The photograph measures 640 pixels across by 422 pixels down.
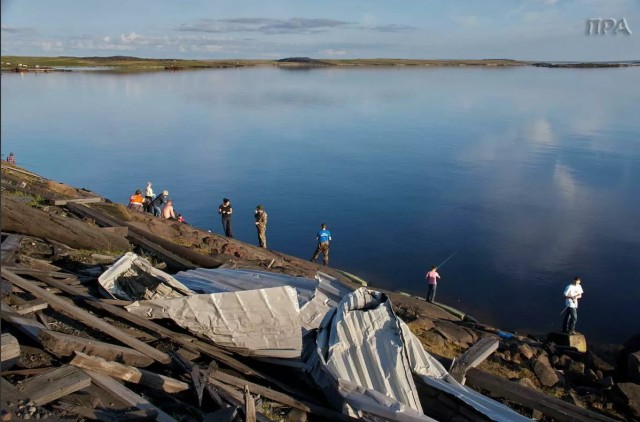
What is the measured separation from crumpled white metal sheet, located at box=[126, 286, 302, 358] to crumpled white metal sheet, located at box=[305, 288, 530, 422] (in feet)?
1.68

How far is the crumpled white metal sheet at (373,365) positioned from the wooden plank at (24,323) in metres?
4.11

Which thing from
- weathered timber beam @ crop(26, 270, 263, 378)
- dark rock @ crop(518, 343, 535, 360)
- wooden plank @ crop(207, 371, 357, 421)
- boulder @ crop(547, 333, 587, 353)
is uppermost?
weathered timber beam @ crop(26, 270, 263, 378)

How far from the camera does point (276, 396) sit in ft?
27.7

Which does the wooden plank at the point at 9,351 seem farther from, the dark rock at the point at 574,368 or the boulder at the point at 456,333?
the dark rock at the point at 574,368

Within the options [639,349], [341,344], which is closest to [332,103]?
[639,349]

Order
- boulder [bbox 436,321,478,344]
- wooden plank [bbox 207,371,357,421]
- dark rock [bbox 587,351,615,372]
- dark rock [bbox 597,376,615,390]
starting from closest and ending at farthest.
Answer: wooden plank [bbox 207,371,357,421]
dark rock [bbox 597,376,615,390]
dark rock [bbox 587,351,615,372]
boulder [bbox 436,321,478,344]

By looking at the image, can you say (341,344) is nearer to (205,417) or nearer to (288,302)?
(288,302)

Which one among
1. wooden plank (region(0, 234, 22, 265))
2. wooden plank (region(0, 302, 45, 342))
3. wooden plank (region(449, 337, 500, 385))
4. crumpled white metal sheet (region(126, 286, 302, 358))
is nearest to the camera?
wooden plank (region(0, 302, 45, 342))

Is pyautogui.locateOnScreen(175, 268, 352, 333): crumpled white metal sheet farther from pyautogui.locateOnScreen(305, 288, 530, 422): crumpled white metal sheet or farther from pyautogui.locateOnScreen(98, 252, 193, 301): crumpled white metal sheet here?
pyautogui.locateOnScreen(305, 288, 530, 422): crumpled white metal sheet

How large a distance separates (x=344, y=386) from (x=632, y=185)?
35086 millimetres

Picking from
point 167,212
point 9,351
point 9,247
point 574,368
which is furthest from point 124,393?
point 167,212

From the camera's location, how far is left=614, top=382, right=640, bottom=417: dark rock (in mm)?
11141

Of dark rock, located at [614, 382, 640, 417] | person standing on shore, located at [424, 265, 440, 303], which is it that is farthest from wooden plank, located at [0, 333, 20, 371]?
person standing on shore, located at [424, 265, 440, 303]

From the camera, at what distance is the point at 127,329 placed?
30.0 ft
